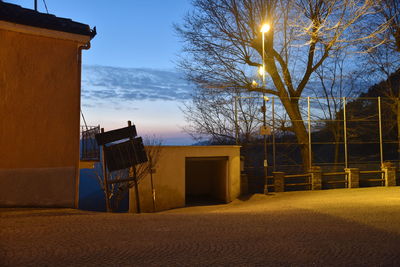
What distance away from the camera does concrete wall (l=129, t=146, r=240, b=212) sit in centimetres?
1734

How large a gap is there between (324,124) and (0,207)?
54.2 feet

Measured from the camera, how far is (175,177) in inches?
716

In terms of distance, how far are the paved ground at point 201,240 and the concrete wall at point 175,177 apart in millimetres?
8591

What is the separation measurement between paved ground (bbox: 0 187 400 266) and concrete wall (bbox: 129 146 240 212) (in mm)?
8591

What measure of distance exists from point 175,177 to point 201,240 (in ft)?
39.8

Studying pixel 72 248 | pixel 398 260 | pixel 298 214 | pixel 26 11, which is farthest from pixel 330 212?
pixel 26 11

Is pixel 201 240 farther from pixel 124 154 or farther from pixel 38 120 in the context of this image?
pixel 124 154

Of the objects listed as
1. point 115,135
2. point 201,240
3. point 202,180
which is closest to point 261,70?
point 202,180

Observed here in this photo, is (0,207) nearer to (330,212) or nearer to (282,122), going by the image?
(330,212)

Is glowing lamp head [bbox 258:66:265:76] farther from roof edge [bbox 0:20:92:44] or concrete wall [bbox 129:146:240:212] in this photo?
roof edge [bbox 0:20:92:44]

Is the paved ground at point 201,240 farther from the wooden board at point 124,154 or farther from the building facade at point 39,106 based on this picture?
the wooden board at point 124,154

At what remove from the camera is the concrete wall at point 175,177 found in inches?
683

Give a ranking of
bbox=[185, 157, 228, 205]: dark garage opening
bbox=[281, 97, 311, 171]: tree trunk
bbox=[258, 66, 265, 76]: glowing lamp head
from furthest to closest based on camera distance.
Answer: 1. bbox=[185, 157, 228, 205]: dark garage opening
2. bbox=[281, 97, 311, 171]: tree trunk
3. bbox=[258, 66, 265, 76]: glowing lamp head

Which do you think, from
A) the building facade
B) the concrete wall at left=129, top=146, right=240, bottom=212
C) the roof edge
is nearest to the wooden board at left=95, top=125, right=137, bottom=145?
the building facade
